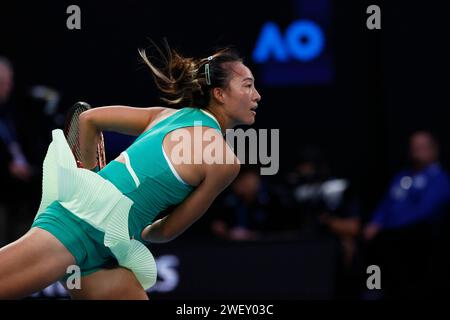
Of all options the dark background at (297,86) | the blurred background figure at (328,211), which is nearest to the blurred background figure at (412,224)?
the blurred background figure at (328,211)

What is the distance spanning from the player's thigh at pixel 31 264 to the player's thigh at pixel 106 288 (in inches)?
7.3

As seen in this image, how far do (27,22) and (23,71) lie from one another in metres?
0.44

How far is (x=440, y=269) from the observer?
24.8ft

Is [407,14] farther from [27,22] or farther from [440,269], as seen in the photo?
[27,22]

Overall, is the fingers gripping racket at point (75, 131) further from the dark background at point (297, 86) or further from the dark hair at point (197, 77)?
the dark background at point (297, 86)

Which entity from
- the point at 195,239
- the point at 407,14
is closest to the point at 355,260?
the point at 195,239

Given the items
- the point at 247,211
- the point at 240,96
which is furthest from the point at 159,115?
the point at 247,211

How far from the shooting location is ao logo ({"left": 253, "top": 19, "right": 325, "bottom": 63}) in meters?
7.65

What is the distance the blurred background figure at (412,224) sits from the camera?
7.51 m

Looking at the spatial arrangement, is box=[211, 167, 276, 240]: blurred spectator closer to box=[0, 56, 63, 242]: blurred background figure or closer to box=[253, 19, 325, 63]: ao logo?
box=[253, 19, 325, 63]: ao logo

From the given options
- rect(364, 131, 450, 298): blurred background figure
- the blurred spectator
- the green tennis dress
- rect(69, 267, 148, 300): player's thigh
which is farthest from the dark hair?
rect(364, 131, 450, 298): blurred background figure

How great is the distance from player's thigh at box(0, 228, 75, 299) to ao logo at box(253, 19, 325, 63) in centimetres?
426

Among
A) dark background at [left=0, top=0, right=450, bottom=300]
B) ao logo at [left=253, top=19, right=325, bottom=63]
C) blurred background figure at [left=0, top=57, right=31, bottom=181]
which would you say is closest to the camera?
blurred background figure at [left=0, top=57, right=31, bottom=181]

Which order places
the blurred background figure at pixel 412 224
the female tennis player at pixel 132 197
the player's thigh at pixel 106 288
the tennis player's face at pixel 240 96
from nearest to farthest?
the female tennis player at pixel 132 197 < the player's thigh at pixel 106 288 < the tennis player's face at pixel 240 96 < the blurred background figure at pixel 412 224
